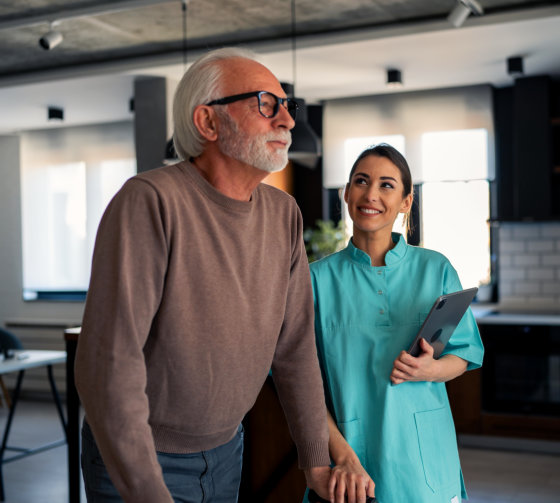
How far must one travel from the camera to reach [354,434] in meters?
1.62

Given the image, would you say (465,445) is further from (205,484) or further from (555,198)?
(205,484)

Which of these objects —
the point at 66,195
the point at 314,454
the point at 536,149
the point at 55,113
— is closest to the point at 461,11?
the point at 536,149

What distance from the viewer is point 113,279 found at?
3.72 ft

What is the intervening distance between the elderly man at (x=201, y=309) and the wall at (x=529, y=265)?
465 centimetres

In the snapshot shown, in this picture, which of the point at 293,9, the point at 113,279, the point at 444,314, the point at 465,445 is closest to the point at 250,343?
the point at 113,279

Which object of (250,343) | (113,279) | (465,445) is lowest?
(465,445)

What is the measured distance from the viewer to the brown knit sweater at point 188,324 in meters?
1.12

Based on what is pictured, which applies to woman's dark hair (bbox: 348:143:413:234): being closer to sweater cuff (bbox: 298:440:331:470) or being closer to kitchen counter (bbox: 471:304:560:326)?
sweater cuff (bbox: 298:440:331:470)

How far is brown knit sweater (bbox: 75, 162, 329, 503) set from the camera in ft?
3.69

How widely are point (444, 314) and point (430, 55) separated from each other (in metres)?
3.66

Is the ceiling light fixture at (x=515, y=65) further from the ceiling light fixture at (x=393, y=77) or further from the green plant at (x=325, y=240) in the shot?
the green plant at (x=325, y=240)

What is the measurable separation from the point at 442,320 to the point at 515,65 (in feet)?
12.5

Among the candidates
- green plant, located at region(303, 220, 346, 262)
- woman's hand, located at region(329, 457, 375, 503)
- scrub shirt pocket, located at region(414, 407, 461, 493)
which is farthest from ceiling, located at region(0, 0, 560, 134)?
woman's hand, located at region(329, 457, 375, 503)

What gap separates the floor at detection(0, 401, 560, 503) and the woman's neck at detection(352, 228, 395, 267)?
2798 millimetres
